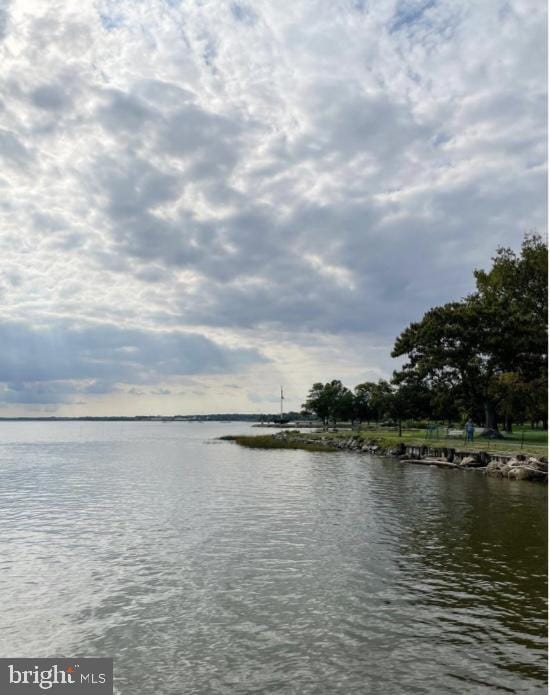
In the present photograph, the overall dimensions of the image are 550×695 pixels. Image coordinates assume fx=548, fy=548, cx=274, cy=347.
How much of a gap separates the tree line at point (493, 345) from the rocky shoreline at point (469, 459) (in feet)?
31.4

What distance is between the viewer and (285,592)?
16016 millimetres

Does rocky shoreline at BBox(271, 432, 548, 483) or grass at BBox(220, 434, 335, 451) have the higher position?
rocky shoreline at BBox(271, 432, 548, 483)

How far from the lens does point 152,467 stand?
58031 millimetres

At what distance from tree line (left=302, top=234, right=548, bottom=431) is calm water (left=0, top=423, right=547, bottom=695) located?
37.0 m

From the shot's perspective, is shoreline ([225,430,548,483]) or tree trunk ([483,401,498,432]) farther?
tree trunk ([483,401,498,432])

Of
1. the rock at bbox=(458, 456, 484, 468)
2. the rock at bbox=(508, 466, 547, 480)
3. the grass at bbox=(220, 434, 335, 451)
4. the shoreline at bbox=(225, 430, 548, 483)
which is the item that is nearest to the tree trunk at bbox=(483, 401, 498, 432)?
the shoreline at bbox=(225, 430, 548, 483)

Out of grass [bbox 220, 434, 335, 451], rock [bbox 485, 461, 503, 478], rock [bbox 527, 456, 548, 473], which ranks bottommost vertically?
grass [bbox 220, 434, 335, 451]

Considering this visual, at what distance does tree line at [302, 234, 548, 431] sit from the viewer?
219 ft

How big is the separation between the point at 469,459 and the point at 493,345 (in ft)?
71.3

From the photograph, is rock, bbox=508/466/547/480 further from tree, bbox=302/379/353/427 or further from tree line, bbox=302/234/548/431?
tree, bbox=302/379/353/427

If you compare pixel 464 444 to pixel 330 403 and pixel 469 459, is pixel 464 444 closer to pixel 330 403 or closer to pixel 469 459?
pixel 469 459

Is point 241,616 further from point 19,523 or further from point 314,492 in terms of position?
point 314,492

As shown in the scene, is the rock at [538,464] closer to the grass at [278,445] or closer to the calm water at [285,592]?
the calm water at [285,592]

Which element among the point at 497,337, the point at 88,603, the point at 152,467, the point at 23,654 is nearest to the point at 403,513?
the point at 88,603
